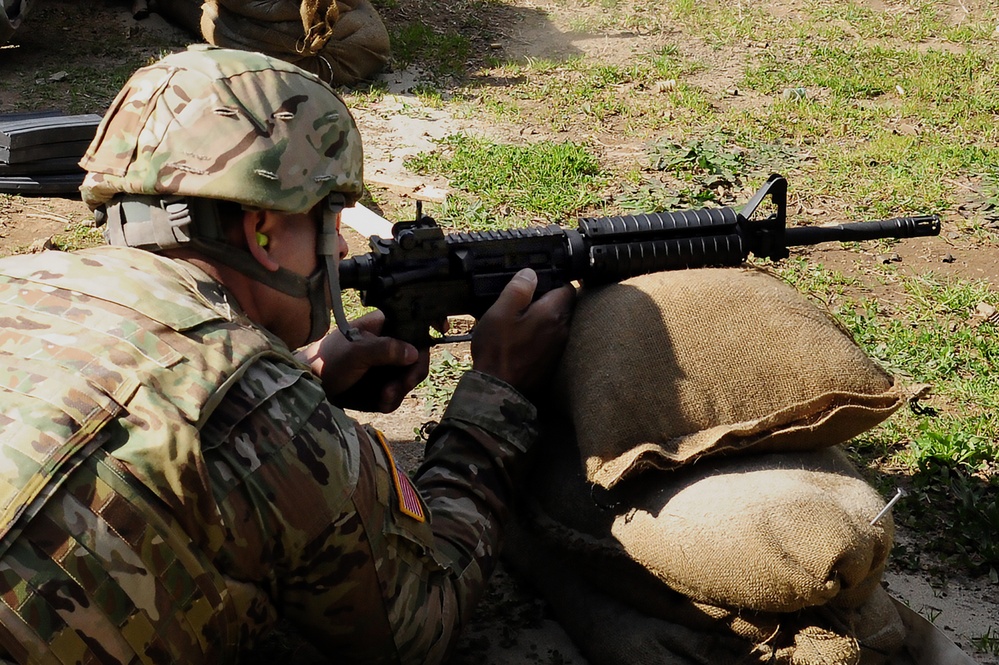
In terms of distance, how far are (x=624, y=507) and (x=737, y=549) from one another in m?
0.39

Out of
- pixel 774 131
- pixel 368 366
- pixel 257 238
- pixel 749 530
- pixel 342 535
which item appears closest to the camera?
pixel 342 535

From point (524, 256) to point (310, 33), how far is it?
486cm

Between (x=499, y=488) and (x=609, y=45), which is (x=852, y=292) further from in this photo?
(x=609, y=45)

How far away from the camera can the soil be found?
10.6ft

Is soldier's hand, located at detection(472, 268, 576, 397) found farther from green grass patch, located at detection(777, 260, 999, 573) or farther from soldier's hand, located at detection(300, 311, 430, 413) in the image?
green grass patch, located at detection(777, 260, 999, 573)

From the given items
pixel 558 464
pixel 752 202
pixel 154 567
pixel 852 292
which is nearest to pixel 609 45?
pixel 852 292

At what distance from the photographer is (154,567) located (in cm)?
201

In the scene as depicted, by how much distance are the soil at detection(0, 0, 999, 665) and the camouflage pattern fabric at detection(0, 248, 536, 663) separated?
780 millimetres

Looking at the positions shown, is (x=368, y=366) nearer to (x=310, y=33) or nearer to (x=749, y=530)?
(x=749, y=530)

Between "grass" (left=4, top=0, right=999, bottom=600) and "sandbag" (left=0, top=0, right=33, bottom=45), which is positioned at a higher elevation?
"sandbag" (left=0, top=0, right=33, bottom=45)

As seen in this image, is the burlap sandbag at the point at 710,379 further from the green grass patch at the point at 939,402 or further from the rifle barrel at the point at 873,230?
the green grass patch at the point at 939,402

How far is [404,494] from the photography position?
2.47 m

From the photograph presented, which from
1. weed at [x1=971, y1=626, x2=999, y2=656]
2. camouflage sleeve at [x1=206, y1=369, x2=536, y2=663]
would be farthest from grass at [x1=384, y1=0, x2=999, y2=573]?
camouflage sleeve at [x1=206, y1=369, x2=536, y2=663]

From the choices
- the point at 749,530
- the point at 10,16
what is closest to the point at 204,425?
the point at 749,530
